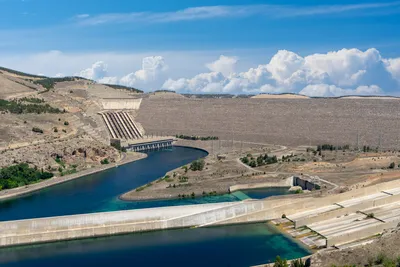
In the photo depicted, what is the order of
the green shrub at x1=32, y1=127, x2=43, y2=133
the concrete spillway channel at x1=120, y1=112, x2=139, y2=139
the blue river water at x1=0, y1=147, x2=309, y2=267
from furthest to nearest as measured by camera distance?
the concrete spillway channel at x1=120, y1=112, x2=139, y2=139 → the green shrub at x1=32, y1=127, x2=43, y2=133 → the blue river water at x1=0, y1=147, x2=309, y2=267

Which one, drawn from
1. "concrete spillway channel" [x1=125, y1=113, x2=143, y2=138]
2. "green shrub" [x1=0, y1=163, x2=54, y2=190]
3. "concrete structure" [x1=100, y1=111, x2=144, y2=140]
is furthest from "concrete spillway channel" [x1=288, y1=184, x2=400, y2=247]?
"concrete spillway channel" [x1=125, y1=113, x2=143, y2=138]

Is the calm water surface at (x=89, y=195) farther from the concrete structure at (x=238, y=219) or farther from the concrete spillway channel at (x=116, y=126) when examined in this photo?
the concrete spillway channel at (x=116, y=126)

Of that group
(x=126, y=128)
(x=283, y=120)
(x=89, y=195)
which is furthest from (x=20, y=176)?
(x=283, y=120)

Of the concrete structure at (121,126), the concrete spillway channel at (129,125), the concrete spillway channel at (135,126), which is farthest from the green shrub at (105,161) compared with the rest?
the concrete spillway channel at (135,126)

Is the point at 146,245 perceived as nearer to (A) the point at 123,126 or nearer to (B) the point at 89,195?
(B) the point at 89,195

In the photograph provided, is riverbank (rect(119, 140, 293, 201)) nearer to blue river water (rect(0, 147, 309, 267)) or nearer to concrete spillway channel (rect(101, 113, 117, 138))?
blue river water (rect(0, 147, 309, 267))

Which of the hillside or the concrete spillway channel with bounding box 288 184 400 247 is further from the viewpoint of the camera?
the hillside
